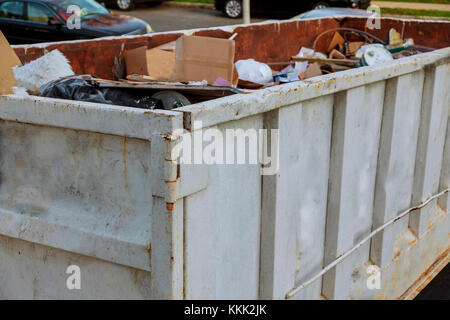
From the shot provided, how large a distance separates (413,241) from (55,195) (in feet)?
6.97

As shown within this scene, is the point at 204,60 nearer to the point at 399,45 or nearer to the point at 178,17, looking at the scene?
the point at 399,45

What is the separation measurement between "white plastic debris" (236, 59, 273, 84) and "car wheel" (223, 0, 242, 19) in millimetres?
17055

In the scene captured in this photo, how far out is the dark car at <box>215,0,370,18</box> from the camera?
19188mm

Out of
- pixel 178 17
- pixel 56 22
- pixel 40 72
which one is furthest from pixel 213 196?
pixel 178 17

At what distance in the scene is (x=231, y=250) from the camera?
2.24 m

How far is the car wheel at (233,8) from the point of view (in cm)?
2119

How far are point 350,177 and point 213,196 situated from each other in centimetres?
94

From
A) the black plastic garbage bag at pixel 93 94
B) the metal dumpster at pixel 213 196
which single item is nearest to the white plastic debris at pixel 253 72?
the metal dumpster at pixel 213 196

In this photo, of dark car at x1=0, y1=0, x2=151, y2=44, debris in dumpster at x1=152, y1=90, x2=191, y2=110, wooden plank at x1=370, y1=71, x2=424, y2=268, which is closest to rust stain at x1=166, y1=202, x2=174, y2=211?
debris in dumpster at x1=152, y1=90, x2=191, y2=110

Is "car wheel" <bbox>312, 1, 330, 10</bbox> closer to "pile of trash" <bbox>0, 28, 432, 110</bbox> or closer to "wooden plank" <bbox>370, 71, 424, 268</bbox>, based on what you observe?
"pile of trash" <bbox>0, 28, 432, 110</bbox>

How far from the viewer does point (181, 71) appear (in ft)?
12.4

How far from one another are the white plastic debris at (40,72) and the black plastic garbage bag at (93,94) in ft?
0.55
